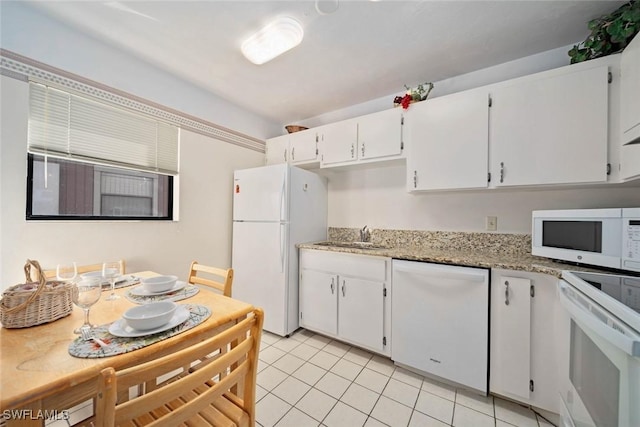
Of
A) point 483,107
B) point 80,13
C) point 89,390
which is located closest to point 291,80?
point 80,13

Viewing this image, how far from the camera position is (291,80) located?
224 centimetres

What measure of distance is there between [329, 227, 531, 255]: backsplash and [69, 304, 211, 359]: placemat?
191 cm

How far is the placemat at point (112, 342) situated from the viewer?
73 centimetres

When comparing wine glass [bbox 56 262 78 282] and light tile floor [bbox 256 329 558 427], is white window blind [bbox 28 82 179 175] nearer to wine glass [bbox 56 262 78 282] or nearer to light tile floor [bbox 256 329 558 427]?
wine glass [bbox 56 262 78 282]

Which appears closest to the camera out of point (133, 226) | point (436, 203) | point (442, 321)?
point (442, 321)

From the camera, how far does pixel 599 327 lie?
833mm

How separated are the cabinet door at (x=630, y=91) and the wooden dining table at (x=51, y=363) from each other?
2193 mm

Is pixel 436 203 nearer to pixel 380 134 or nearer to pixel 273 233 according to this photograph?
pixel 380 134

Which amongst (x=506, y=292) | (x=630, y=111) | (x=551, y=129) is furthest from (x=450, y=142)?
(x=506, y=292)

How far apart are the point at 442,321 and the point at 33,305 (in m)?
2.08

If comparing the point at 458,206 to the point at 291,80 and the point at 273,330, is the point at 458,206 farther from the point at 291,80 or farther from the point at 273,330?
the point at 273,330

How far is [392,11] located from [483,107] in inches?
35.5

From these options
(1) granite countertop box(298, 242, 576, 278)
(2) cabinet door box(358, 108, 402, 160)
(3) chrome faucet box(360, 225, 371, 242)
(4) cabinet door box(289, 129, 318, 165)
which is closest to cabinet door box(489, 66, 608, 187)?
(1) granite countertop box(298, 242, 576, 278)

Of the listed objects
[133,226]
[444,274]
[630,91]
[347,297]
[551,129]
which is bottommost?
[347,297]
